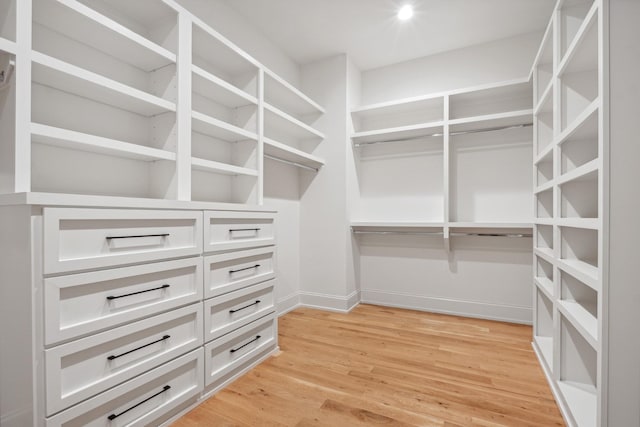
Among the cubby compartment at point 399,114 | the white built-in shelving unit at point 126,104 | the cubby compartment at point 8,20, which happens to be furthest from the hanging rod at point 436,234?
the cubby compartment at point 8,20

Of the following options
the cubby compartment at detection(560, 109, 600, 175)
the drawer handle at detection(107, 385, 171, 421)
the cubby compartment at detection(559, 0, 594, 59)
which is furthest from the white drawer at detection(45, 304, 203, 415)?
the cubby compartment at detection(559, 0, 594, 59)

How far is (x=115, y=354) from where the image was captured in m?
1.25

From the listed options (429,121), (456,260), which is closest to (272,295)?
(456,260)

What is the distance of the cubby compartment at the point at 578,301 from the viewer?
137cm

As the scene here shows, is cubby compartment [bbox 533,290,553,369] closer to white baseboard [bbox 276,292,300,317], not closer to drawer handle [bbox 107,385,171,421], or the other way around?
white baseboard [bbox 276,292,300,317]

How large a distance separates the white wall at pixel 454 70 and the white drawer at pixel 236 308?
8.04 feet

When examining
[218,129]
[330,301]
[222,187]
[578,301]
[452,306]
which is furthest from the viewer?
[330,301]

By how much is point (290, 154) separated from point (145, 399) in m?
2.10

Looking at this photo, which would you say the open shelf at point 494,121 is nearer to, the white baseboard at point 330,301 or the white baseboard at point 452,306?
the white baseboard at point 452,306

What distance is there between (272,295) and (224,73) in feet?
5.47

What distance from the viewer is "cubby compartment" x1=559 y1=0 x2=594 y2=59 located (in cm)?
165

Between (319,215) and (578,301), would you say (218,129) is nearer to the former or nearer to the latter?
(319,215)

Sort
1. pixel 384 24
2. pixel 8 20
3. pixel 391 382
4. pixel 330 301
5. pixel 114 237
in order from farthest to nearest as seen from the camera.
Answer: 1. pixel 330 301
2. pixel 384 24
3. pixel 391 382
4. pixel 114 237
5. pixel 8 20

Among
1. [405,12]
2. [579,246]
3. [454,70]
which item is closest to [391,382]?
[579,246]
